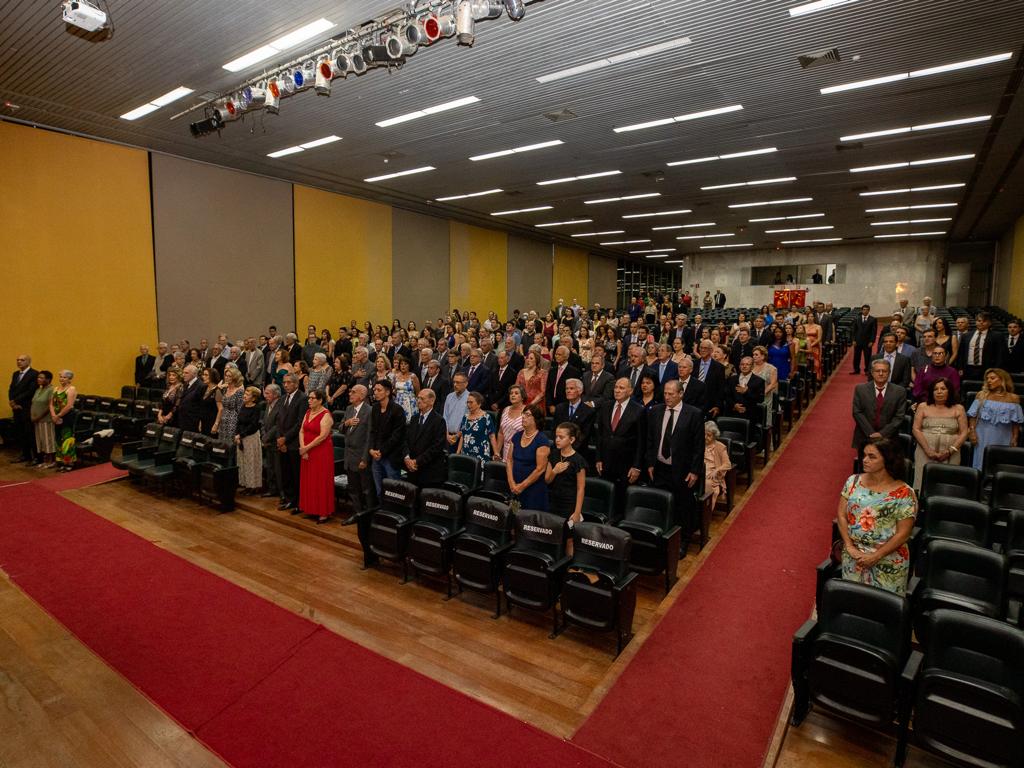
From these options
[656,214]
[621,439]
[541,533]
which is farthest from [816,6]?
[656,214]

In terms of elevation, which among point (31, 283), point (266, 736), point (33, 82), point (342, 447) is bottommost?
point (266, 736)

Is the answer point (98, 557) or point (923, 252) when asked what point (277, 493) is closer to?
point (98, 557)

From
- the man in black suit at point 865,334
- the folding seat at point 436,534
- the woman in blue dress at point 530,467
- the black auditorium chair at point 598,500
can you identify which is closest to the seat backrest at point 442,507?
the folding seat at point 436,534

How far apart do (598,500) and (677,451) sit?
0.75 metres

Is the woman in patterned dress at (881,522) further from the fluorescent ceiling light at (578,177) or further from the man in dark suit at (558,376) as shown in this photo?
the fluorescent ceiling light at (578,177)

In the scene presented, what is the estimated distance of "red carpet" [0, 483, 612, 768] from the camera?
2.84 m

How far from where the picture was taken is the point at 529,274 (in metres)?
21.0

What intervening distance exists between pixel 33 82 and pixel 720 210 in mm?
14724

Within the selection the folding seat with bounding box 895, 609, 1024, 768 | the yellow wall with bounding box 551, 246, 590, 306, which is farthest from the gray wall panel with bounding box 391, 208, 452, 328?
the folding seat with bounding box 895, 609, 1024, 768

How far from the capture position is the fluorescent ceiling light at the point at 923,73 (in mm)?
6348

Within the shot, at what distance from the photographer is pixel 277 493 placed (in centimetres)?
682

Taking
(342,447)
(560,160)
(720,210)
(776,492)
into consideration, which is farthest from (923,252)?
(342,447)

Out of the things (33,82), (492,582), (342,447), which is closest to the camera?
(492,582)

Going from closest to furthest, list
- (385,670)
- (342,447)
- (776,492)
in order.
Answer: (385,670)
(776,492)
(342,447)
